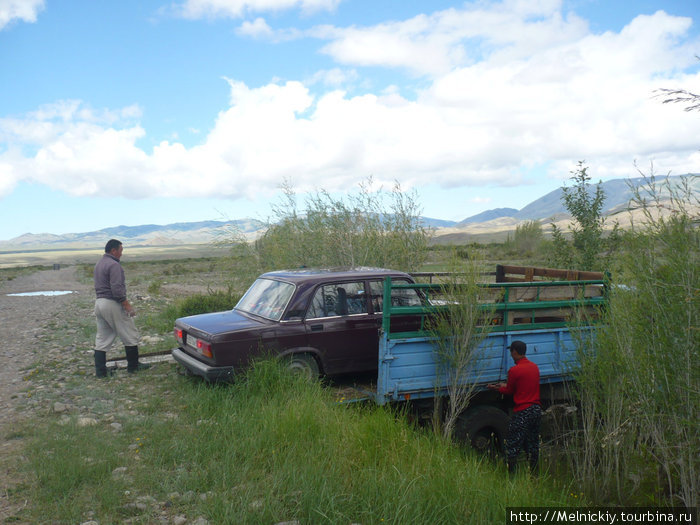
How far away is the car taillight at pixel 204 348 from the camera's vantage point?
6.59m

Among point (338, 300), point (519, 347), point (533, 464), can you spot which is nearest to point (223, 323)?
point (338, 300)

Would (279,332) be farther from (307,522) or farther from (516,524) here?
(516,524)

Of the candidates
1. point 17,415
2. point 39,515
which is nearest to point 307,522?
point 39,515

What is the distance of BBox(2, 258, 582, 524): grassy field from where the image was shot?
4.13m

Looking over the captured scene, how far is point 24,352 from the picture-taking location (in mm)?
10844

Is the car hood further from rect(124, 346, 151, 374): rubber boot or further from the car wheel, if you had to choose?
rect(124, 346, 151, 374): rubber boot

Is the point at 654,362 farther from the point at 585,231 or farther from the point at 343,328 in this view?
the point at 585,231

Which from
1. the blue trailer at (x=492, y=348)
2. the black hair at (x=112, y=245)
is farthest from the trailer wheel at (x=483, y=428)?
the black hair at (x=112, y=245)

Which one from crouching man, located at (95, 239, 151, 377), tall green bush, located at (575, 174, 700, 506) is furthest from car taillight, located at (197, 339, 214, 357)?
tall green bush, located at (575, 174, 700, 506)

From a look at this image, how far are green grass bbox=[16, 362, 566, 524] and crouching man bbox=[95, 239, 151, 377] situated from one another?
93.4 inches

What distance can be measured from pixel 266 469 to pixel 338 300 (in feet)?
9.20

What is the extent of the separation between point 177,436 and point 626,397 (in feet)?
15.9

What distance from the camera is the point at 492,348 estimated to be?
6480 mm

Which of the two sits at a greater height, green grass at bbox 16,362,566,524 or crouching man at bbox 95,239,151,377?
crouching man at bbox 95,239,151,377
